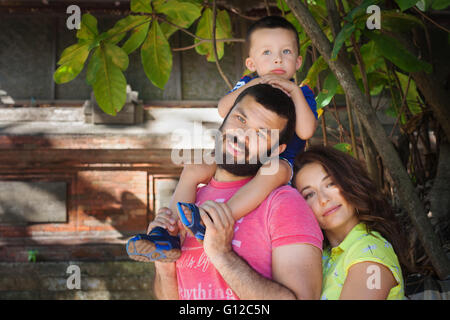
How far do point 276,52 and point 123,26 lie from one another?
74 centimetres

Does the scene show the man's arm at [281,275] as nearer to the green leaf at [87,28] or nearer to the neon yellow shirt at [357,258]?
the neon yellow shirt at [357,258]

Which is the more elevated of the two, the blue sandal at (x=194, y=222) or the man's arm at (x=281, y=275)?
the blue sandal at (x=194, y=222)

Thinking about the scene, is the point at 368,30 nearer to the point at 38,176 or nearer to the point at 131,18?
the point at 131,18

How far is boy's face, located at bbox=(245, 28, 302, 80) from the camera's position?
1458 mm

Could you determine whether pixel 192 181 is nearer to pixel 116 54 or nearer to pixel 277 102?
pixel 277 102

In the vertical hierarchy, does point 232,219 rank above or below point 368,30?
below

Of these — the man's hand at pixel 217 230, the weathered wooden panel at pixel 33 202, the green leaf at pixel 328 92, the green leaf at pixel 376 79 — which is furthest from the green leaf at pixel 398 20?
the weathered wooden panel at pixel 33 202

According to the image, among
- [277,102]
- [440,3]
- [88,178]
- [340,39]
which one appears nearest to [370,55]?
[440,3]

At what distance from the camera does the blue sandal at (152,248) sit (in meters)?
1.09

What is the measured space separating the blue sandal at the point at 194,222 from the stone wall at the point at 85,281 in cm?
374

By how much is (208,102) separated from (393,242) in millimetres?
4030

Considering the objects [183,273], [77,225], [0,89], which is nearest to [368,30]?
[183,273]

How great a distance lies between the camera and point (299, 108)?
51.1 inches

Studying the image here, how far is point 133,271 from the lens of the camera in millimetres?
4660
